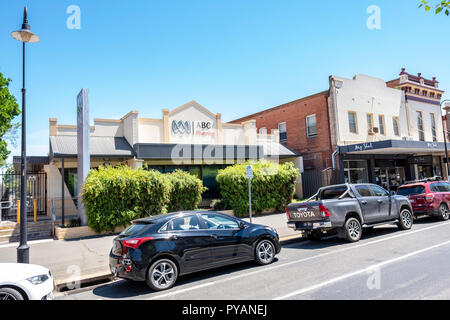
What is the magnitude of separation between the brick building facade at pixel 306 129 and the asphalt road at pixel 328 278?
13.7 metres

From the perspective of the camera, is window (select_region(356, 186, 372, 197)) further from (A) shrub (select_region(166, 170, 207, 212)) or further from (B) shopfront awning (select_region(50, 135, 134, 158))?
(B) shopfront awning (select_region(50, 135, 134, 158))

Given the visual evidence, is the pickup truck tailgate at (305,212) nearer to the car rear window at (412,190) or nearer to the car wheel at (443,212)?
the car rear window at (412,190)

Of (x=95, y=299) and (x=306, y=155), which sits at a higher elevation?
(x=306, y=155)

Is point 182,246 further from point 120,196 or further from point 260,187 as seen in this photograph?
point 260,187

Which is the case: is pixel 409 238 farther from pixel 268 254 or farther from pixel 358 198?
pixel 268 254

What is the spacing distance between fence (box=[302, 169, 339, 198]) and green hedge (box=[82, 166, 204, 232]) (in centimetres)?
1149

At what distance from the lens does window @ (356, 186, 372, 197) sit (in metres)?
10.5

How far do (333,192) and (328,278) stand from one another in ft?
17.5

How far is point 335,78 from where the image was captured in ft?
71.6

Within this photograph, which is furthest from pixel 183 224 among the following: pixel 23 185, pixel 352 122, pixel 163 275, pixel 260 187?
pixel 352 122

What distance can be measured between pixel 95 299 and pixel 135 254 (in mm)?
1097

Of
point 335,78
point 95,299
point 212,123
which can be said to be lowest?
point 95,299
